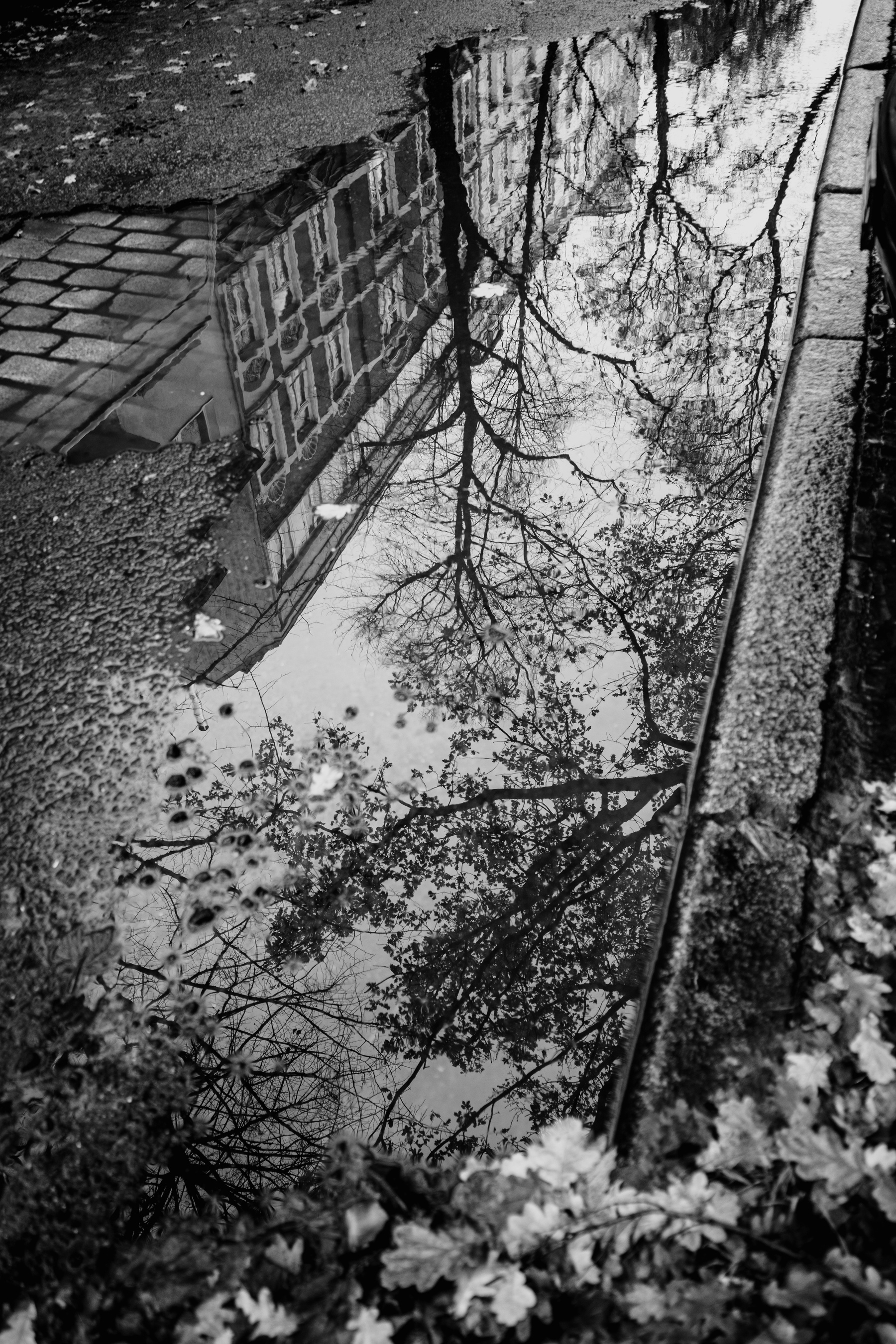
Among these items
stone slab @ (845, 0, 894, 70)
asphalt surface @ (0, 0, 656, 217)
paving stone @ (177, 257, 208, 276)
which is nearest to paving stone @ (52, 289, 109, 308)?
paving stone @ (177, 257, 208, 276)

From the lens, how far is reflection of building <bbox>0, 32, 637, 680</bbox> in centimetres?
398

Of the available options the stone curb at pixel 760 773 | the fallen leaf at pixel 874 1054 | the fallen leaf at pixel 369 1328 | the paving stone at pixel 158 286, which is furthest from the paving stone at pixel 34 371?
the fallen leaf at pixel 874 1054

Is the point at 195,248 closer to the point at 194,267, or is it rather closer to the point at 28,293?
the point at 194,267

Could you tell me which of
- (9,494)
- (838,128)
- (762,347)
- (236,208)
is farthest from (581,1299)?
(838,128)

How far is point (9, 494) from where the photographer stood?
13.0 ft

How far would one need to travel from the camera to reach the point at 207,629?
11.5ft

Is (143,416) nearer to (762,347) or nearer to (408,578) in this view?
(408,578)

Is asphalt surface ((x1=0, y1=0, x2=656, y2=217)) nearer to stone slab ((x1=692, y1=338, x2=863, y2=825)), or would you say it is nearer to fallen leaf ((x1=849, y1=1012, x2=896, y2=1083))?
stone slab ((x1=692, y1=338, x2=863, y2=825))

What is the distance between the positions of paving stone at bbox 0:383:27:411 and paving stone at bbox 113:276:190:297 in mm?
1075

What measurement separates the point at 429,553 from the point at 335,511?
1.67 ft

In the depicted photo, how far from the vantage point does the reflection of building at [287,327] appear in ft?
13.0

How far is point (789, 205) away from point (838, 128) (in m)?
0.86

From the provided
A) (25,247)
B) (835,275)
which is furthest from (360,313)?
(835,275)

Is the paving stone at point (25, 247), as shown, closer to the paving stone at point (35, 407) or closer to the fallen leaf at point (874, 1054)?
the paving stone at point (35, 407)
